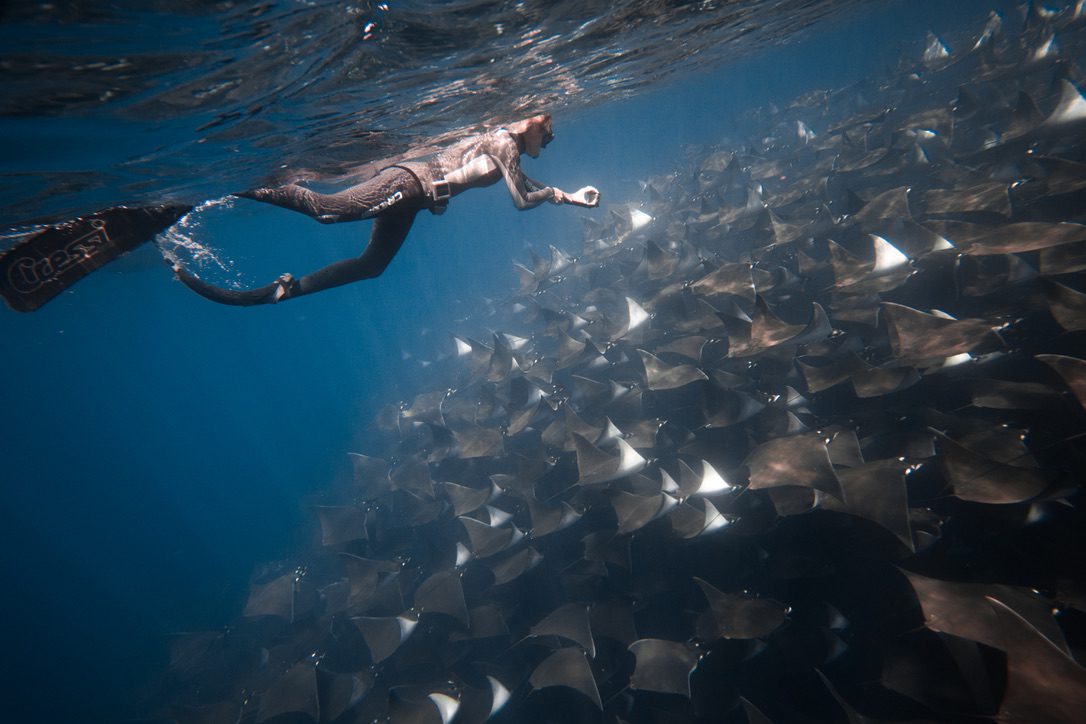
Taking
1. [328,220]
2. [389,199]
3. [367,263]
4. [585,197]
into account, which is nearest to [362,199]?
[389,199]

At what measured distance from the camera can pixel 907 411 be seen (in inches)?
205

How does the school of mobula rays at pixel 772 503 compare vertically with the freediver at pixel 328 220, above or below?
below

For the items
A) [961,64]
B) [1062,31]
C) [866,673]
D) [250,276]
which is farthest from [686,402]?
[250,276]

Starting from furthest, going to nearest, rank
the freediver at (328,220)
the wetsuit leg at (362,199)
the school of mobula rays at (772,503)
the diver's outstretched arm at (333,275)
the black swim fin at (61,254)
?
the diver's outstretched arm at (333,275) < the wetsuit leg at (362,199) < the freediver at (328,220) < the black swim fin at (61,254) < the school of mobula rays at (772,503)

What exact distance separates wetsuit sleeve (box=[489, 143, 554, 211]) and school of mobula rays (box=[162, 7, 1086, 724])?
3106 millimetres

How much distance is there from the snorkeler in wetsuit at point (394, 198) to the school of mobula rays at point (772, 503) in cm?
347

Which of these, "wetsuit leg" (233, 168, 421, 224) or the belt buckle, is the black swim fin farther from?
the belt buckle

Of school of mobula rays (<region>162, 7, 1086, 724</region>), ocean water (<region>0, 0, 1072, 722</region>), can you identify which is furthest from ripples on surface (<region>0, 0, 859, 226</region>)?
school of mobula rays (<region>162, 7, 1086, 724</region>)

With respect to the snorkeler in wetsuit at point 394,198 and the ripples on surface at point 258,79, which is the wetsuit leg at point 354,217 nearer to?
the snorkeler in wetsuit at point 394,198

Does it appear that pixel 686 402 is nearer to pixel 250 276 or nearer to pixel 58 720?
pixel 58 720

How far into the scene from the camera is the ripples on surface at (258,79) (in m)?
5.41

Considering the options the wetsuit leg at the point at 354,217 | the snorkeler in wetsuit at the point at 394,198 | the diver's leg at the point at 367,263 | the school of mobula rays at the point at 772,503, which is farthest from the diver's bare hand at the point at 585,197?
the school of mobula rays at the point at 772,503

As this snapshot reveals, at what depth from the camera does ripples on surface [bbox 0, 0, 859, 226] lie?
17.8 ft

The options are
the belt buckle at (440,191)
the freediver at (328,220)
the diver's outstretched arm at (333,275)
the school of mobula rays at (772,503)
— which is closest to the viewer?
the school of mobula rays at (772,503)
